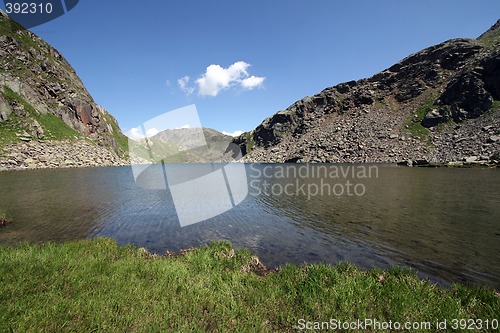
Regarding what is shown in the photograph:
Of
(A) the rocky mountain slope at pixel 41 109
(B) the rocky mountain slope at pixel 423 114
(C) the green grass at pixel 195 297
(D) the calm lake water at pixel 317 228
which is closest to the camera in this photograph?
(C) the green grass at pixel 195 297

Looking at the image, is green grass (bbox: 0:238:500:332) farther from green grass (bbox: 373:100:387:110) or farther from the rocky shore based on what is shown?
green grass (bbox: 373:100:387:110)

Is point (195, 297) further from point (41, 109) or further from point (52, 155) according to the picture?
point (41, 109)

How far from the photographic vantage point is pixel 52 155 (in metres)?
90.6

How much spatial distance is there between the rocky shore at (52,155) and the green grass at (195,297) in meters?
91.5

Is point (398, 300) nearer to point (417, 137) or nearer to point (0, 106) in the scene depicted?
point (0, 106)

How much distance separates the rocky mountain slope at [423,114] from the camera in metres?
102

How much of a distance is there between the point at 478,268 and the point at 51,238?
82.7 ft

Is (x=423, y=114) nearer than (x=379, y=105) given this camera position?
Yes

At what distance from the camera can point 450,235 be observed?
54.2 feet

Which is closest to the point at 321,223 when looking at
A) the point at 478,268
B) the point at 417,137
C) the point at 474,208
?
the point at 478,268

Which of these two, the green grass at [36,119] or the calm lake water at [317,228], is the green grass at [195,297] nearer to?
the calm lake water at [317,228]

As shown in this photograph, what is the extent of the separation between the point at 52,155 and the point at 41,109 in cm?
3846

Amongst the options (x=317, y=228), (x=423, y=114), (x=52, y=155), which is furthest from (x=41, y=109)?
(x=423, y=114)

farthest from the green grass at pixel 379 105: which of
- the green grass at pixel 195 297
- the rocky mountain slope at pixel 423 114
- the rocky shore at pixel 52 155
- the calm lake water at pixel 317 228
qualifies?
the green grass at pixel 195 297
